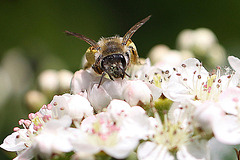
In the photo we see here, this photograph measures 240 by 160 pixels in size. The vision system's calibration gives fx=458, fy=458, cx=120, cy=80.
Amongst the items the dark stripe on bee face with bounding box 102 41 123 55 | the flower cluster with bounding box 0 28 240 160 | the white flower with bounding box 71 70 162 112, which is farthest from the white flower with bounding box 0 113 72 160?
the dark stripe on bee face with bounding box 102 41 123 55

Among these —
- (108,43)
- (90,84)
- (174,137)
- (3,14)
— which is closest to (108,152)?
(174,137)

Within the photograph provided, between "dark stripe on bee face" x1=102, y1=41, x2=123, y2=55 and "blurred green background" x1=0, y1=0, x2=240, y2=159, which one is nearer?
"dark stripe on bee face" x1=102, y1=41, x2=123, y2=55

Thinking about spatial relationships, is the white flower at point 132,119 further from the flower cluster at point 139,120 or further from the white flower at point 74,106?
the white flower at point 74,106

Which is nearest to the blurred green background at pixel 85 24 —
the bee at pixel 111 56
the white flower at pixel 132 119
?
the bee at pixel 111 56

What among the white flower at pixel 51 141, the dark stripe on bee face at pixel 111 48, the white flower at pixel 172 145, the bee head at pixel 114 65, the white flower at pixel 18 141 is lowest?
the white flower at pixel 18 141

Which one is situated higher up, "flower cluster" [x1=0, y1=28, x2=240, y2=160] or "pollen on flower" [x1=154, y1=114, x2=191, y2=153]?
"flower cluster" [x1=0, y1=28, x2=240, y2=160]

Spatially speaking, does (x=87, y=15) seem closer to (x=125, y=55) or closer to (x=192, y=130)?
(x=125, y=55)

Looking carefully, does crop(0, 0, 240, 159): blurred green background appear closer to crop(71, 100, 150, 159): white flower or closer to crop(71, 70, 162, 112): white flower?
crop(71, 70, 162, 112): white flower

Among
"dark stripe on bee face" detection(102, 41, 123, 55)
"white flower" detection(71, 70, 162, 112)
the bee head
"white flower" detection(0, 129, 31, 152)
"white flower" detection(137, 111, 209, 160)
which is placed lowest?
"white flower" detection(0, 129, 31, 152)
